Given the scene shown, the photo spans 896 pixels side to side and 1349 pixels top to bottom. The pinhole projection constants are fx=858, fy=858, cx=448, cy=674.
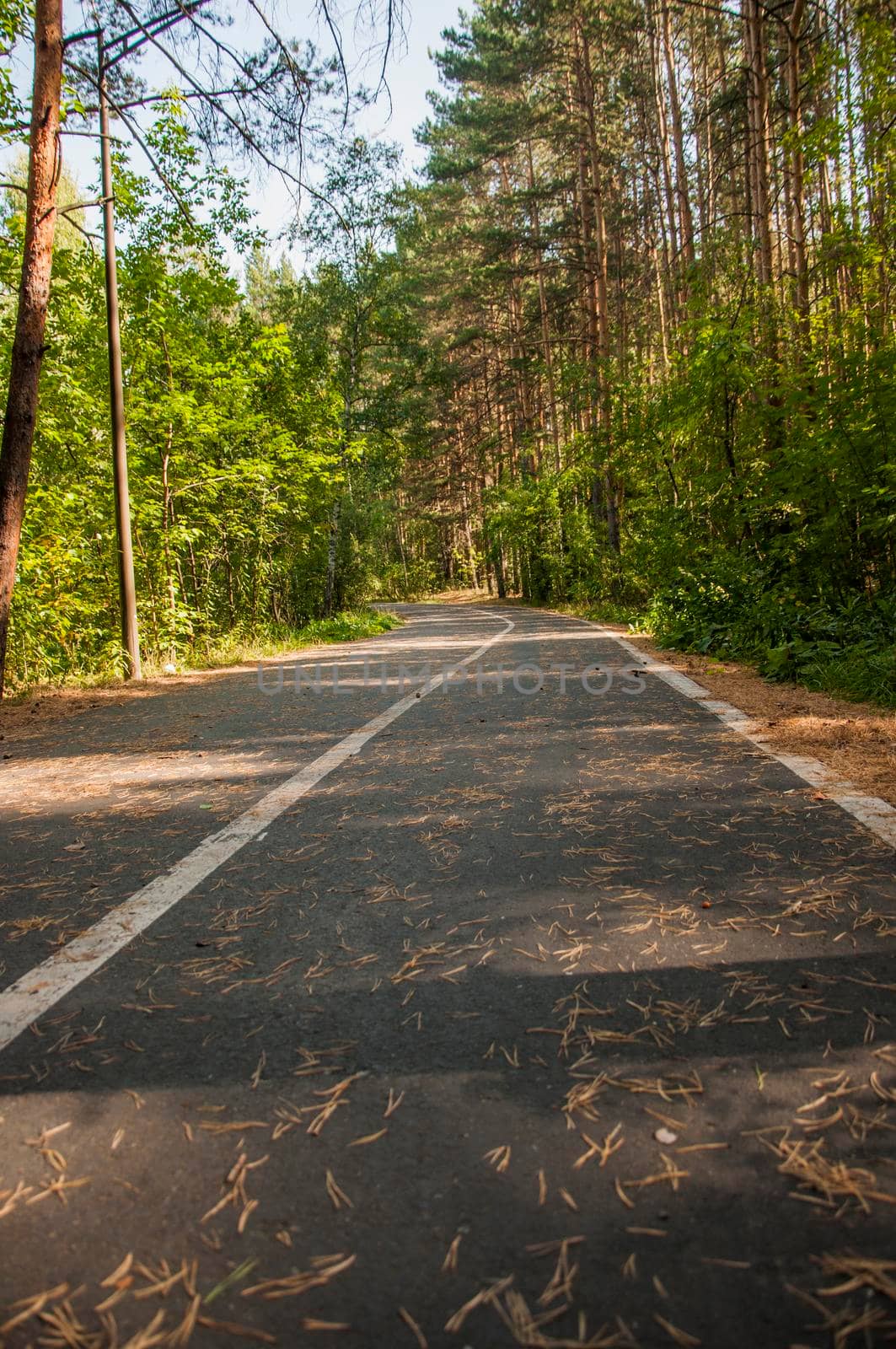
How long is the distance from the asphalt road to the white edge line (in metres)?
0.12

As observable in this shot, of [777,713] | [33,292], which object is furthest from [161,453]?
[777,713]

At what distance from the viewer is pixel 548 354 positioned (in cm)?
3058

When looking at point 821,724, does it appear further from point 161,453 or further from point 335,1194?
point 161,453

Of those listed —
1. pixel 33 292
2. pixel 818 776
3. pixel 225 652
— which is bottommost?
pixel 818 776

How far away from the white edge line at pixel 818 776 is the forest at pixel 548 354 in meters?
1.24

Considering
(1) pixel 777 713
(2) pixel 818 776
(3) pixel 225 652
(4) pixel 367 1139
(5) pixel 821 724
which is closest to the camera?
(4) pixel 367 1139

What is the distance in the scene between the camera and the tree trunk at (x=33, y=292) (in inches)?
338

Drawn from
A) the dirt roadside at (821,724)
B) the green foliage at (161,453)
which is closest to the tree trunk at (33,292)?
the green foliage at (161,453)

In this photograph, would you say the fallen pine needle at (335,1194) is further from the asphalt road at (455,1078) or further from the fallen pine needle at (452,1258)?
the fallen pine needle at (452,1258)

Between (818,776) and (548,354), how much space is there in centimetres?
2848

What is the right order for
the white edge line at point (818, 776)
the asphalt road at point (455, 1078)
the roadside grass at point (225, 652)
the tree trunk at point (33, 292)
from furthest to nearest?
the roadside grass at point (225, 652)
the tree trunk at point (33, 292)
the white edge line at point (818, 776)
the asphalt road at point (455, 1078)

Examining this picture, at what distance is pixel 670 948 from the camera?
2.71m

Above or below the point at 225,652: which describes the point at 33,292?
above

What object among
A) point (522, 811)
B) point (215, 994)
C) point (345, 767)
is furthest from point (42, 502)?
point (215, 994)
